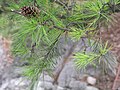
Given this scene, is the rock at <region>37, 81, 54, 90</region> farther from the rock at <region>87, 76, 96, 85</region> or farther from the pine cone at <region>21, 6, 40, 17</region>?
the pine cone at <region>21, 6, 40, 17</region>

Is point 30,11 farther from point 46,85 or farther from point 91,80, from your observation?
point 91,80

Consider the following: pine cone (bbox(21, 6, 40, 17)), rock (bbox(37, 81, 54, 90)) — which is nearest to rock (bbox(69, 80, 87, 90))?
rock (bbox(37, 81, 54, 90))

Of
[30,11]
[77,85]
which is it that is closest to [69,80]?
[77,85]

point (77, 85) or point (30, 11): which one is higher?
point (30, 11)

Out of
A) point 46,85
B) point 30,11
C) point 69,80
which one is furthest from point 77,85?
point 30,11

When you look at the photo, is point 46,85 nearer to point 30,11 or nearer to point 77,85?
point 77,85

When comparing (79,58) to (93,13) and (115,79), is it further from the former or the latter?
(115,79)

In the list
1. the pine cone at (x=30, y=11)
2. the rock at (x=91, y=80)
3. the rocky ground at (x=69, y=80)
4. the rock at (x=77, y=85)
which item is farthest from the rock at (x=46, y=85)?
the pine cone at (x=30, y=11)

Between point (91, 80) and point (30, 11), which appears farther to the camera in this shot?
point (91, 80)

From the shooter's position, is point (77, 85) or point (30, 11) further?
point (77, 85)

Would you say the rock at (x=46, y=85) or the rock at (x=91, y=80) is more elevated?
the rock at (x=91, y=80)

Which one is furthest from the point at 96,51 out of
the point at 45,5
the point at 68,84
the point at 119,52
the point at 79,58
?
the point at 119,52

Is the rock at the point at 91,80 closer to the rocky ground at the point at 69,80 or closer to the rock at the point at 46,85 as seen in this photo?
the rocky ground at the point at 69,80

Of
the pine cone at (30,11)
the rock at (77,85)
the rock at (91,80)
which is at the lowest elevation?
the rock at (77,85)
